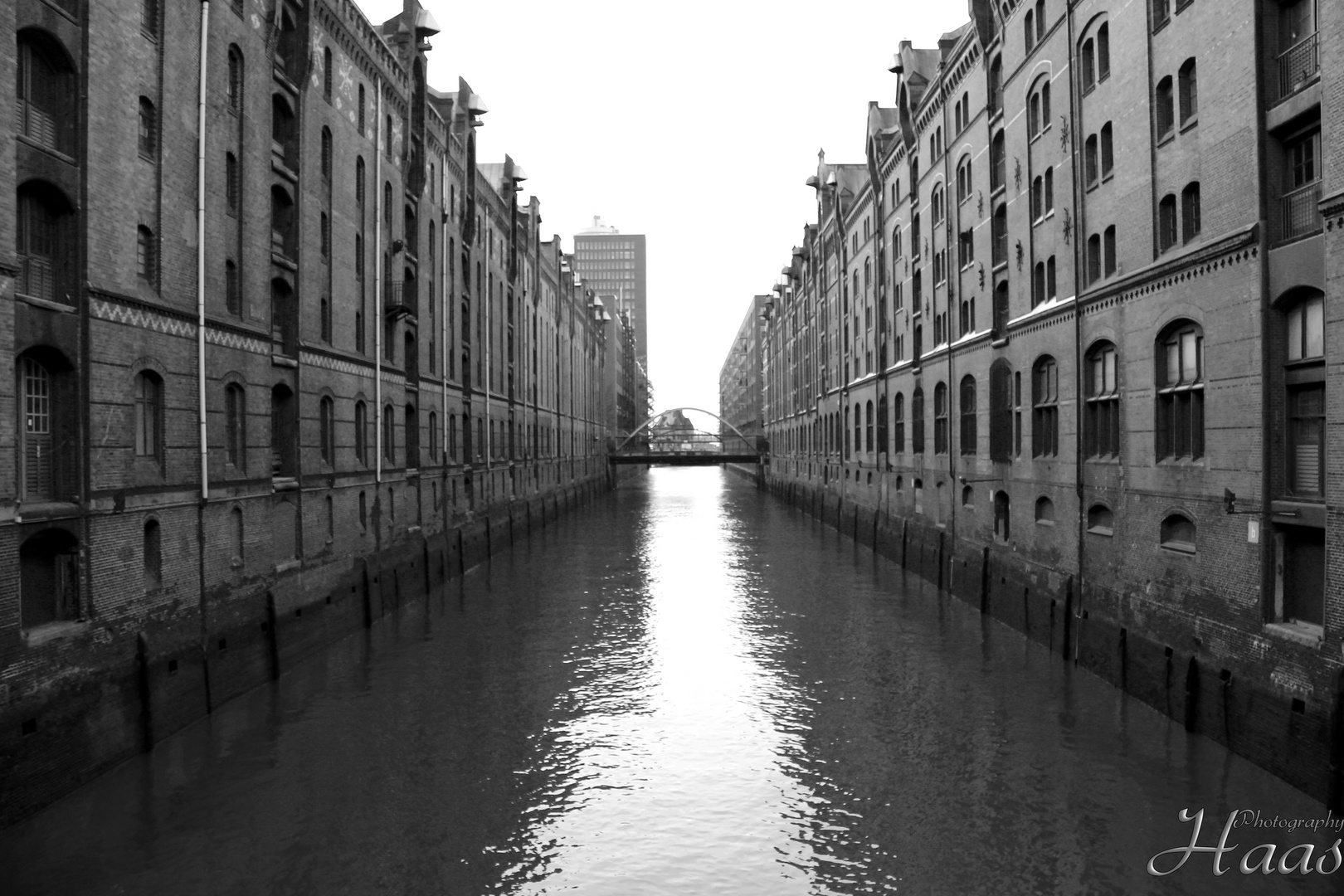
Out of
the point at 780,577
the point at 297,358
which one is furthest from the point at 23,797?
the point at 780,577

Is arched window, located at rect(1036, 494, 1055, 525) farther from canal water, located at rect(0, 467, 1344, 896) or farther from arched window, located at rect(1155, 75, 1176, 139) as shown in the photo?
arched window, located at rect(1155, 75, 1176, 139)

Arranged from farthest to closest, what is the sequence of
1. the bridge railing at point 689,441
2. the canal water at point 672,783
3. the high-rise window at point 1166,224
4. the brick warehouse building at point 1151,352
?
the bridge railing at point 689,441
the high-rise window at point 1166,224
the brick warehouse building at point 1151,352
the canal water at point 672,783

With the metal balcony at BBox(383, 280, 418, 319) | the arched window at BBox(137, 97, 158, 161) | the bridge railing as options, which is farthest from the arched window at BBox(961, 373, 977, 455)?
the bridge railing

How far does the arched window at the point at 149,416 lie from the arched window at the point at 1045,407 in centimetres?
1723

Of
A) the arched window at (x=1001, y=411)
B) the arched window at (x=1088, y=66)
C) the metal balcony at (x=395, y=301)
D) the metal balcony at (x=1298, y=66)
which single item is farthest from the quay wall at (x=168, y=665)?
the arched window at (x=1088, y=66)

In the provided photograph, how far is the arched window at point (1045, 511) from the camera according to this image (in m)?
20.4

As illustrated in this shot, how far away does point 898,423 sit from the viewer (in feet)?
120

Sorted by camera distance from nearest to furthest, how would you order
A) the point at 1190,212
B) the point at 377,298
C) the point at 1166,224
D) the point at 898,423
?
the point at 1190,212, the point at 1166,224, the point at 377,298, the point at 898,423

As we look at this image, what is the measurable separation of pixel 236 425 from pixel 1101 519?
16490mm

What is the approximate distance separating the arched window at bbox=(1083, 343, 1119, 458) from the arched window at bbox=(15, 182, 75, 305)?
669 inches

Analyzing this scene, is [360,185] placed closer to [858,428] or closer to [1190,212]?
[1190,212]

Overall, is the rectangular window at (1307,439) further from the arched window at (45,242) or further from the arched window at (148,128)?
the arched window at (148,128)

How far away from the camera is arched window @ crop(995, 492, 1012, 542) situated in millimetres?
23422

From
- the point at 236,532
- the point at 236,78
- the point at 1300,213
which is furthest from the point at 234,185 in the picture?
the point at 1300,213
